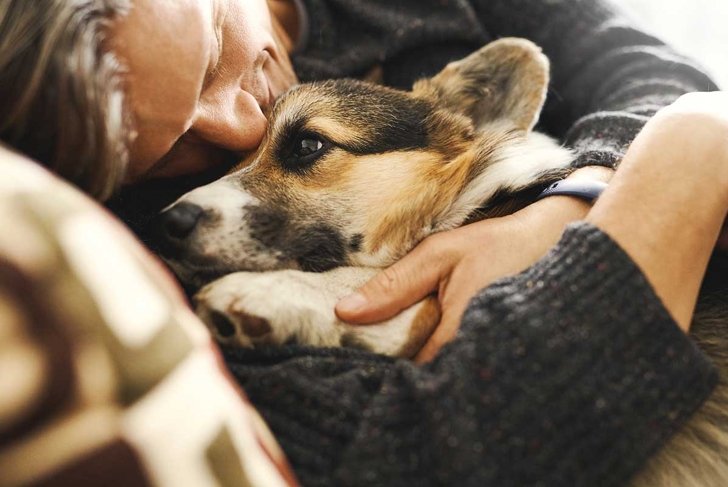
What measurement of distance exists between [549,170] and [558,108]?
0.76 meters

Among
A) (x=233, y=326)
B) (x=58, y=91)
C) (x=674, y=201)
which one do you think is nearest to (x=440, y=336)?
(x=233, y=326)

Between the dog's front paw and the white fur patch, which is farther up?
the white fur patch

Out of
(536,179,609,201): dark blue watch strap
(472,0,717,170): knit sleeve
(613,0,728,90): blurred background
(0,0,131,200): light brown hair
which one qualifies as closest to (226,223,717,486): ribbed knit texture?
(536,179,609,201): dark blue watch strap

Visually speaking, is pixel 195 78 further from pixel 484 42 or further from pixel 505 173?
pixel 484 42

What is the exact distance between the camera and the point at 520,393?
0.78 m

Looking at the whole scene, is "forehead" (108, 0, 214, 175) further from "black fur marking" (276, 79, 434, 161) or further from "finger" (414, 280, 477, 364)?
"finger" (414, 280, 477, 364)

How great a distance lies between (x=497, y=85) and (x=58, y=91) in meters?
1.21

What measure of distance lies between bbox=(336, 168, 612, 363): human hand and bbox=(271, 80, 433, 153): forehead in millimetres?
342

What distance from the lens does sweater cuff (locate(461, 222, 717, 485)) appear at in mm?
797

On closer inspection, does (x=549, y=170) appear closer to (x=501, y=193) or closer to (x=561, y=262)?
(x=501, y=193)

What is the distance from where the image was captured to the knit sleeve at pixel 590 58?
177cm

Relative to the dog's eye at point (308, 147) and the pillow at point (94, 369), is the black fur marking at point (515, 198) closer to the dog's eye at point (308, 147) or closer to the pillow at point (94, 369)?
the dog's eye at point (308, 147)

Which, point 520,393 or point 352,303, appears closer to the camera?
point 520,393

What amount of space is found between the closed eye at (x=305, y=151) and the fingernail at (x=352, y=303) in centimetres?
41
